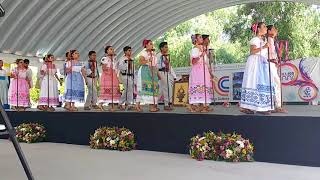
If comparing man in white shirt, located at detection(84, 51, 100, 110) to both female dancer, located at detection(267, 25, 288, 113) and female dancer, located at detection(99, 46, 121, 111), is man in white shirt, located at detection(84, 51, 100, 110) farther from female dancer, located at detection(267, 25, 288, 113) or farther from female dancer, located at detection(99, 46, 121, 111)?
female dancer, located at detection(267, 25, 288, 113)

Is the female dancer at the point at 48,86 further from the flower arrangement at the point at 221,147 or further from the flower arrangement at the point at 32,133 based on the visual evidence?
the flower arrangement at the point at 221,147

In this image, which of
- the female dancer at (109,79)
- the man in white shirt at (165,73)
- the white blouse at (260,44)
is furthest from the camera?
the female dancer at (109,79)

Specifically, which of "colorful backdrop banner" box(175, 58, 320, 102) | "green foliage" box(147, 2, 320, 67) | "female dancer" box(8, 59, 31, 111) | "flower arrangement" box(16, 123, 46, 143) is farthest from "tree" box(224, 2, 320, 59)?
"flower arrangement" box(16, 123, 46, 143)

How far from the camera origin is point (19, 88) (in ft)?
31.6

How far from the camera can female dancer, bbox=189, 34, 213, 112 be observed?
6.40 meters

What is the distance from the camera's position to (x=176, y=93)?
9.72 meters

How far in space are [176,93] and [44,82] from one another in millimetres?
2886

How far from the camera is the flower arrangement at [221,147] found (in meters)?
5.07

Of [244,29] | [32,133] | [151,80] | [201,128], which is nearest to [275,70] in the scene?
[201,128]

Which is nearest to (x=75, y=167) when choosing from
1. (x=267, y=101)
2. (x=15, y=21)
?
(x=267, y=101)

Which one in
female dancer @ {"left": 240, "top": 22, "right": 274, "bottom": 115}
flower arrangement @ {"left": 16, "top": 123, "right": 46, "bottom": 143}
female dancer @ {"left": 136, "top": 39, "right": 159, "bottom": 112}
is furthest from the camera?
flower arrangement @ {"left": 16, "top": 123, "right": 46, "bottom": 143}

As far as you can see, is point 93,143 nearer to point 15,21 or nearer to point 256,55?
point 256,55

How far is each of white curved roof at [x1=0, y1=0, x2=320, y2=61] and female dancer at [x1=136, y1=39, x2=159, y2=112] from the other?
8.26 m

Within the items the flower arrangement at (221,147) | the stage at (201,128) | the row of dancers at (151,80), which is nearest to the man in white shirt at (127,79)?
the row of dancers at (151,80)
